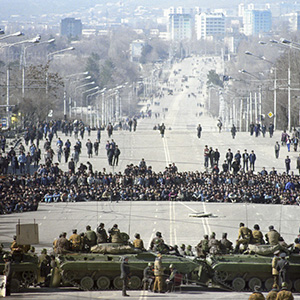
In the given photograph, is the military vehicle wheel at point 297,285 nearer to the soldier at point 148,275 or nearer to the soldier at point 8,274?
the soldier at point 148,275

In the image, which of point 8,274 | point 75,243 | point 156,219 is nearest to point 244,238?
point 75,243

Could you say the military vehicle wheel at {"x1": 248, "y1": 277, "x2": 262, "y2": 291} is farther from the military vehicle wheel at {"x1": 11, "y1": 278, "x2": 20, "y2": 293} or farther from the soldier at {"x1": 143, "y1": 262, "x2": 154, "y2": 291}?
the military vehicle wheel at {"x1": 11, "y1": 278, "x2": 20, "y2": 293}

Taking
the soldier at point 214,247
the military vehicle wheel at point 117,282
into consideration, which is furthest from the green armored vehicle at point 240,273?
the military vehicle wheel at point 117,282

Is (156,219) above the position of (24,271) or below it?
above

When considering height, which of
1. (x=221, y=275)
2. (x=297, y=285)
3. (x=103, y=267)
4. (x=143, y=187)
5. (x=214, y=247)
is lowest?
(x=297, y=285)

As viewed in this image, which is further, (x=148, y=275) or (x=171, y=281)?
(x=148, y=275)

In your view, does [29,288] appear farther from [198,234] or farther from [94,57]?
[94,57]

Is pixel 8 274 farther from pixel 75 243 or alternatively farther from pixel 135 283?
pixel 135 283
